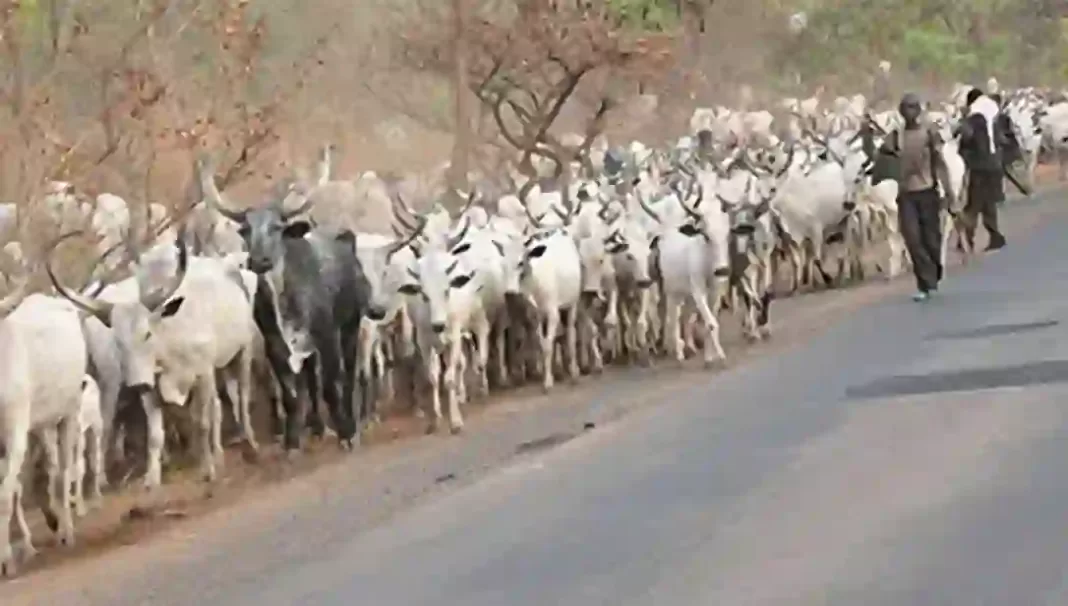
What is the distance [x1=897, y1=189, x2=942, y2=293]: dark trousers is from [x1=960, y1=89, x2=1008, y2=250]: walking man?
533 centimetres

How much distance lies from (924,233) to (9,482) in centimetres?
1220

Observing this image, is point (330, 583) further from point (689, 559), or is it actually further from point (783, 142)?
point (783, 142)

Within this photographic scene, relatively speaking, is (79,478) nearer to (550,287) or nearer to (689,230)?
(550,287)

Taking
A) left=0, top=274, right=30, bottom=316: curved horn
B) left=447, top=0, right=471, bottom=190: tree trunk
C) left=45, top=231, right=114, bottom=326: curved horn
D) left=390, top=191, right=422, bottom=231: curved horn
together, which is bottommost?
left=45, top=231, right=114, bottom=326: curved horn

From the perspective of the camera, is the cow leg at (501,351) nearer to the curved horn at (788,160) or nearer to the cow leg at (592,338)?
the cow leg at (592,338)

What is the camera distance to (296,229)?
692 inches

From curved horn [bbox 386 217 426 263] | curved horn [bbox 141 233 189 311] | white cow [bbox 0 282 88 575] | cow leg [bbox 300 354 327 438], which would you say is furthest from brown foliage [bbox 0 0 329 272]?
white cow [bbox 0 282 88 575]

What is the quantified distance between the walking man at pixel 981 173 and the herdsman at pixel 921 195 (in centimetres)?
525

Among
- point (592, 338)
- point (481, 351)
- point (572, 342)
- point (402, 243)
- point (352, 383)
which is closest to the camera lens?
point (352, 383)

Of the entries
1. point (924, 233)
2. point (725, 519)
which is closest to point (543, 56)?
point (924, 233)

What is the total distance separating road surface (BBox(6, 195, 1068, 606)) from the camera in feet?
33.3

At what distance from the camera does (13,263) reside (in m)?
18.1

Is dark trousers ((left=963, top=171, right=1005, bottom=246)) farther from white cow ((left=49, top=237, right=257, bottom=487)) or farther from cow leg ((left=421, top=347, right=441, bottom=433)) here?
white cow ((left=49, top=237, right=257, bottom=487))

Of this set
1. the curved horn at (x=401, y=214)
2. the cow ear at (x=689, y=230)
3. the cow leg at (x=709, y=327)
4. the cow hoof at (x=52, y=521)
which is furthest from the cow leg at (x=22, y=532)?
the cow ear at (x=689, y=230)
